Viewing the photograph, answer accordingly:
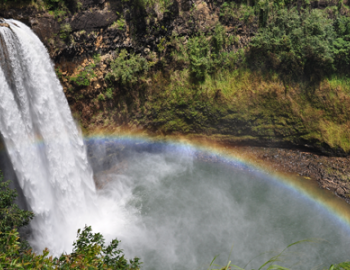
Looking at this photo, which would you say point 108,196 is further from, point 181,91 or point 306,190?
point 306,190

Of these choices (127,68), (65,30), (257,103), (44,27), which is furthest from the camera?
(257,103)

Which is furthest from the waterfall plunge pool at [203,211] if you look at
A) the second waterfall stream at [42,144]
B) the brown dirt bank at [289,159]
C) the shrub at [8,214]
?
the shrub at [8,214]

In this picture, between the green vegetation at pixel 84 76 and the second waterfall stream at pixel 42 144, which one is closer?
the second waterfall stream at pixel 42 144

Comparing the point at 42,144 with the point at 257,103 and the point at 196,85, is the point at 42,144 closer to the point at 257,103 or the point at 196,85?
the point at 196,85

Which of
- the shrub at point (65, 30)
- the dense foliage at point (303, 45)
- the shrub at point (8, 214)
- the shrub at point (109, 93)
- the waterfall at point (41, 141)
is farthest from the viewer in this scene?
the dense foliage at point (303, 45)

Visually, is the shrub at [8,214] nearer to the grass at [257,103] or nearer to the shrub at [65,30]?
the shrub at [65,30]

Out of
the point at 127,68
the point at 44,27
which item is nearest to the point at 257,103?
the point at 127,68

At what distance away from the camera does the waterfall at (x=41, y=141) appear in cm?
921

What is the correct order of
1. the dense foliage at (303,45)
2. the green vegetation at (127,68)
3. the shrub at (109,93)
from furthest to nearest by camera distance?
the dense foliage at (303,45), the shrub at (109,93), the green vegetation at (127,68)

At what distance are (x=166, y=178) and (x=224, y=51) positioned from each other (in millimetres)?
7904

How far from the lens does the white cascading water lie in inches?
363

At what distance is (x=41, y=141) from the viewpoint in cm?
1054

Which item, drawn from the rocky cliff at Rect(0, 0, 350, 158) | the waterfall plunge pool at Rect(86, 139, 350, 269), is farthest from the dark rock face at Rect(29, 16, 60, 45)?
the waterfall plunge pool at Rect(86, 139, 350, 269)

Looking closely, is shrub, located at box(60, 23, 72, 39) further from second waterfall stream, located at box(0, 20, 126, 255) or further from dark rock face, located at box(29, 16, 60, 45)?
second waterfall stream, located at box(0, 20, 126, 255)
